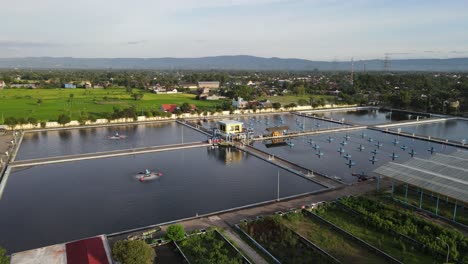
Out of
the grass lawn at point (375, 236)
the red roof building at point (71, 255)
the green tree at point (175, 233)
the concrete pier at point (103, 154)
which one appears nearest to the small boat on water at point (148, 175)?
the concrete pier at point (103, 154)

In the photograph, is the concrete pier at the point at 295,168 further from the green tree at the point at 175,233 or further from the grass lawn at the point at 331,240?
the green tree at the point at 175,233

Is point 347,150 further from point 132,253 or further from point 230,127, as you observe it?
point 132,253

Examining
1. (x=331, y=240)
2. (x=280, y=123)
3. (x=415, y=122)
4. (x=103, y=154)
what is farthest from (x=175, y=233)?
(x=415, y=122)

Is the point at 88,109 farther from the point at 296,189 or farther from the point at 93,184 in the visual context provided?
the point at 296,189

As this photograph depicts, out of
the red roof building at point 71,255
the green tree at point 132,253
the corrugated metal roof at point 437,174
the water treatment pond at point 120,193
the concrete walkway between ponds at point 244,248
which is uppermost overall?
the corrugated metal roof at point 437,174

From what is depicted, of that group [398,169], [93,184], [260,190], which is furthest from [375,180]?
[93,184]

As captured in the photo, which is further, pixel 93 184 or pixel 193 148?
pixel 193 148

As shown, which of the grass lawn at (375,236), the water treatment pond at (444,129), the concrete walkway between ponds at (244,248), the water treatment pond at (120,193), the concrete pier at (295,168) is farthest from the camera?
the water treatment pond at (444,129)
